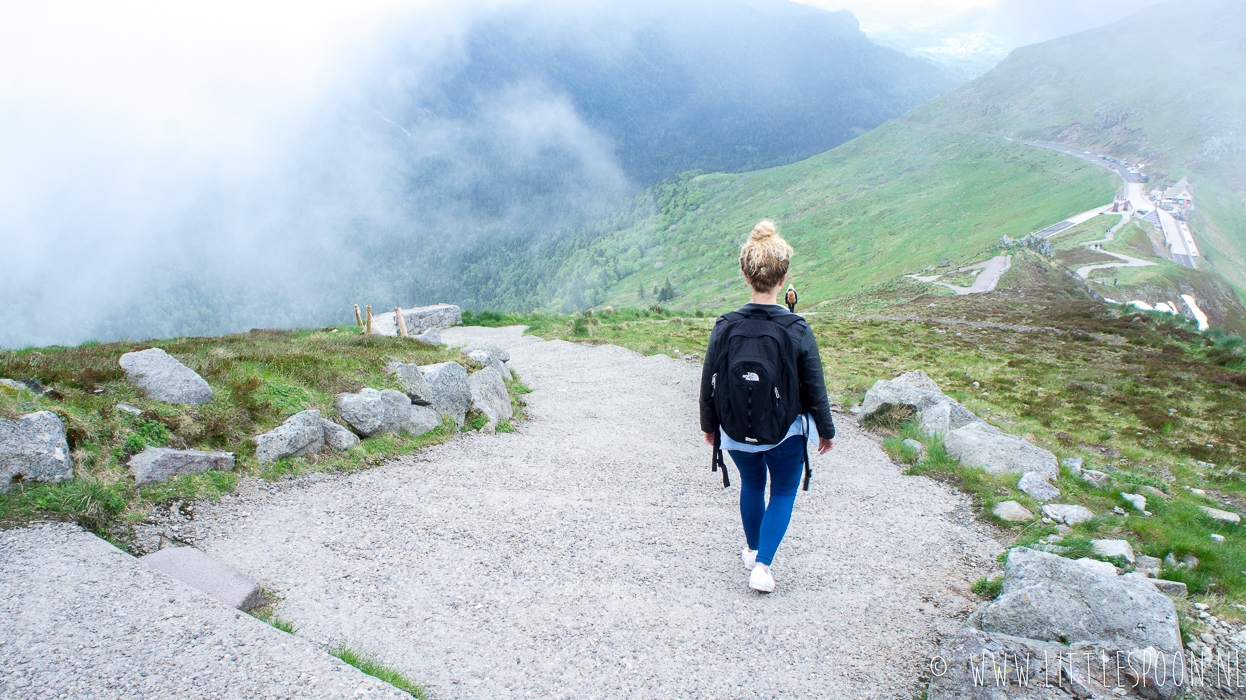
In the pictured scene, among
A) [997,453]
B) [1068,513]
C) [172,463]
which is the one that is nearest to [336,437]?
[172,463]

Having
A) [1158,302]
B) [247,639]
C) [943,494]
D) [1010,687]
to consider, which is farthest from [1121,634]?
[1158,302]

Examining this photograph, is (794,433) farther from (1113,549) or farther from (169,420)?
(169,420)

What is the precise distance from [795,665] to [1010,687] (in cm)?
149

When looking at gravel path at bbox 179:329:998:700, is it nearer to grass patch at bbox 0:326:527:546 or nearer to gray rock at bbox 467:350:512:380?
grass patch at bbox 0:326:527:546

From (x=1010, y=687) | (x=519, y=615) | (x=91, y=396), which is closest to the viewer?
(x=1010, y=687)

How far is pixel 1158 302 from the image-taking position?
50.7 metres

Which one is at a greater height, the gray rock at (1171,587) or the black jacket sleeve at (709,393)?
the black jacket sleeve at (709,393)

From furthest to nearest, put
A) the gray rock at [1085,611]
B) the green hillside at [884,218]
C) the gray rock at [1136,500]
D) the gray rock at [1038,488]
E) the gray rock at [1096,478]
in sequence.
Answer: the green hillside at [884,218], the gray rock at [1096,478], the gray rock at [1136,500], the gray rock at [1038,488], the gray rock at [1085,611]

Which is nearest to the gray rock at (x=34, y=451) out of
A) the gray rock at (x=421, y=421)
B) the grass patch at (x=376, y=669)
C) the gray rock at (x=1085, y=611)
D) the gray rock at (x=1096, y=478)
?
the grass patch at (x=376, y=669)

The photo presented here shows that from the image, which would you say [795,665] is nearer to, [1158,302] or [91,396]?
[91,396]

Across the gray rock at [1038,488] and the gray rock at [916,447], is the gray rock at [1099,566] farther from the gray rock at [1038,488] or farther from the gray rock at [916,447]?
the gray rock at [916,447]

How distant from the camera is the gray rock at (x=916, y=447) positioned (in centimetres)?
1008

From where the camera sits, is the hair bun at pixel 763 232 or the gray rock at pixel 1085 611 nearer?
the gray rock at pixel 1085 611

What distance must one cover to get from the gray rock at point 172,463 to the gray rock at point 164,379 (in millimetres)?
1399
